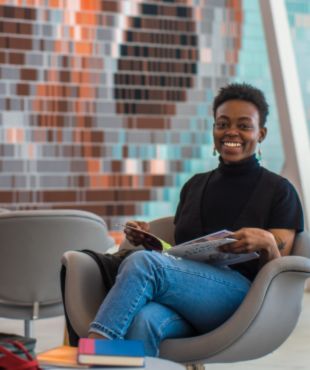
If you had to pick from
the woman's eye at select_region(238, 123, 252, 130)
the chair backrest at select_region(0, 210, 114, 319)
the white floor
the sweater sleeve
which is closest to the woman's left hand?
the sweater sleeve

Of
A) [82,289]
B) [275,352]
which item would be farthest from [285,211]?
[275,352]

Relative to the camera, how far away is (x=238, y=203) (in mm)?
2846

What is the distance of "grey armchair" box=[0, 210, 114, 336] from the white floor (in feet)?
2.38

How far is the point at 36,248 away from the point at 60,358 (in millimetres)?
1644

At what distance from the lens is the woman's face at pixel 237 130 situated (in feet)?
9.48

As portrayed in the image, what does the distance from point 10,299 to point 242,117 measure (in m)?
1.33

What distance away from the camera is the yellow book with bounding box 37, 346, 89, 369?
1.77 metres

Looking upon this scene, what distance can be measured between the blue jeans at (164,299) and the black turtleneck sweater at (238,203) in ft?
0.66

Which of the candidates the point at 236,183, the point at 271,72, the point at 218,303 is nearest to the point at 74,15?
the point at 271,72

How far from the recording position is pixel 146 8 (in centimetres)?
641

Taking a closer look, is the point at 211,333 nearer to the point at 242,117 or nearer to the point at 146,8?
the point at 242,117

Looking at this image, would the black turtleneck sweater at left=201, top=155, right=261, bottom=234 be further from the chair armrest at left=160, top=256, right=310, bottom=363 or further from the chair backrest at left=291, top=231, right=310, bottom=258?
the chair armrest at left=160, top=256, right=310, bottom=363

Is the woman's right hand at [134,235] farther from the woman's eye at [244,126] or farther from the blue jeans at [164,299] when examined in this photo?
the woman's eye at [244,126]

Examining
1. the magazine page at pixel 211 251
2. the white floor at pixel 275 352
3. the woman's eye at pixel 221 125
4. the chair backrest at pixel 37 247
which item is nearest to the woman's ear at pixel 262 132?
the woman's eye at pixel 221 125
